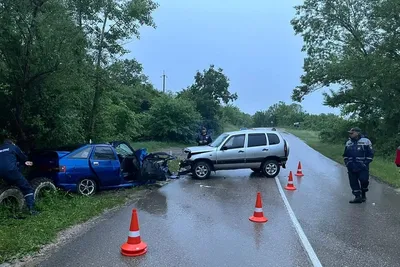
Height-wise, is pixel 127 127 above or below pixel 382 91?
below

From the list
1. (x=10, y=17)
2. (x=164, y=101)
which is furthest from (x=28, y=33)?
(x=164, y=101)

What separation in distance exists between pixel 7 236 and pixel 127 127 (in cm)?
1668

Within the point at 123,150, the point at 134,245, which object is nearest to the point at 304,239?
the point at 134,245

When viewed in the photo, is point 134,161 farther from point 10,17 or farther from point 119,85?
point 10,17

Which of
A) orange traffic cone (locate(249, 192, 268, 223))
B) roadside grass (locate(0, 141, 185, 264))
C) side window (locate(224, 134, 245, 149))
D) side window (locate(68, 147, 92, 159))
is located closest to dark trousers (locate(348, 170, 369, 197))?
orange traffic cone (locate(249, 192, 268, 223))

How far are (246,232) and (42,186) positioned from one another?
5.13 metres

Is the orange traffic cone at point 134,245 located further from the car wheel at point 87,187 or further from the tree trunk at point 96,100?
the tree trunk at point 96,100

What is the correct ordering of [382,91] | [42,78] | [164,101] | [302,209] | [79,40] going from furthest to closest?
[164,101] < [382,91] < [79,40] < [42,78] < [302,209]

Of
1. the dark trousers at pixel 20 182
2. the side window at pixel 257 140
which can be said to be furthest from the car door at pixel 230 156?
the dark trousers at pixel 20 182

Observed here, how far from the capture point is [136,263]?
17.9ft

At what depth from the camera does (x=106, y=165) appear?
10828 millimetres

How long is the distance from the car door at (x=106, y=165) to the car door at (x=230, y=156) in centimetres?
452

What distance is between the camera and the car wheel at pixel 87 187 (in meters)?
10.3

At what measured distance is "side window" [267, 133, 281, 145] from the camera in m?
15.1
